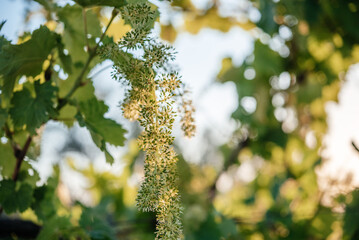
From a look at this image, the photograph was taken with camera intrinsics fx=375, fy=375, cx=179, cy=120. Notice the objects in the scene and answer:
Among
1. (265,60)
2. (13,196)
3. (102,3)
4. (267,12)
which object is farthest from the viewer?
(265,60)

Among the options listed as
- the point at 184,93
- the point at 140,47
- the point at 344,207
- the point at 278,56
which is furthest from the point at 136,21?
the point at 278,56

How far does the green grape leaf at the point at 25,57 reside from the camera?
0.65 m

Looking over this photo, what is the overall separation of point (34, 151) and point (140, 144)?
1.42 feet

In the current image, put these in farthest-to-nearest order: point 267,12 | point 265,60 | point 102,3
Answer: point 265,60
point 267,12
point 102,3

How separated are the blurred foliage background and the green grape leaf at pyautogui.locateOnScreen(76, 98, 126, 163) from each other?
1.93 ft

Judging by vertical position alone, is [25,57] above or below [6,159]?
above

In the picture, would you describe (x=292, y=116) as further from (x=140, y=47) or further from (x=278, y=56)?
(x=140, y=47)

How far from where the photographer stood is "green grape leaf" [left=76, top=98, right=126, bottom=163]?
2.43 ft

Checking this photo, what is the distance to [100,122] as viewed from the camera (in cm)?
75

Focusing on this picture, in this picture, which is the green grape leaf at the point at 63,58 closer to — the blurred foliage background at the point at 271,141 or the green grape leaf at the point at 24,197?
the green grape leaf at the point at 24,197

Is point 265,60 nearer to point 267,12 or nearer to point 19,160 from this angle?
point 267,12

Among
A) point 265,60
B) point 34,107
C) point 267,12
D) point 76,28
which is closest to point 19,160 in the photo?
point 34,107

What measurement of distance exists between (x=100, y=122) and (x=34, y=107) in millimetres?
127

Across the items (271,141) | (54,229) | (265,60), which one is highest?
(265,60)
